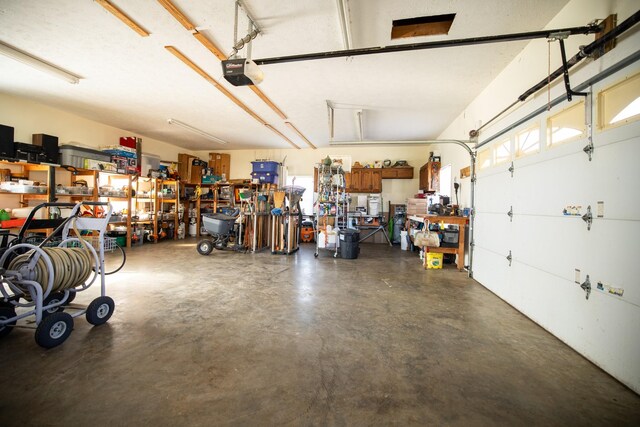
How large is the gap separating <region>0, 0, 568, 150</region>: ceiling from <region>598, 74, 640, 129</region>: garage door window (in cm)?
126

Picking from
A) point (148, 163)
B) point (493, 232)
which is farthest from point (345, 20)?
point (148, 163)

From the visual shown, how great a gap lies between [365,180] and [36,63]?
7.58 m

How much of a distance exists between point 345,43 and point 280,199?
3.74 metres

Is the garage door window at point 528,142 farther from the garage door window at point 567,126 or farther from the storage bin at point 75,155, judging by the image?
the storage bin at point 75,155

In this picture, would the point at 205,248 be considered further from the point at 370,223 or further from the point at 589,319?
the point at 589,319

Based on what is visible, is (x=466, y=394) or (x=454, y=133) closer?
(x=466, y=394)

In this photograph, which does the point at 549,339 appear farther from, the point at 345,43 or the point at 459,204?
the point at 345,43

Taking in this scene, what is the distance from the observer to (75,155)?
5480 millimetres

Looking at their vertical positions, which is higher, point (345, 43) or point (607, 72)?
point (345, 43)

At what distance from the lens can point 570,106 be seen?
2279 millimetres

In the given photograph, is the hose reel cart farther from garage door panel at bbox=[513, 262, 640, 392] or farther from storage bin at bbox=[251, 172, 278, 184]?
storage bin at bbox=[251, 172, 278, 184]

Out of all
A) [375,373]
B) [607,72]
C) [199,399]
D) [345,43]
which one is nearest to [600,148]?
[607,72]

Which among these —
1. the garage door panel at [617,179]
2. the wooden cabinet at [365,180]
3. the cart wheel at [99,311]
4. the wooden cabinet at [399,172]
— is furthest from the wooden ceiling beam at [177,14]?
the wooden cabinet at [399,172]

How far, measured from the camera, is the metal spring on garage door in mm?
2031
